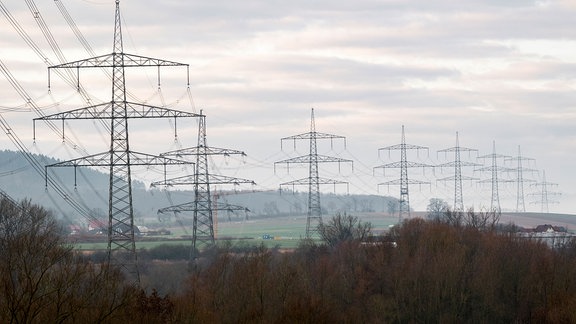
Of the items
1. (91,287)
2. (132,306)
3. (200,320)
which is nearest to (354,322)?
(200,320)

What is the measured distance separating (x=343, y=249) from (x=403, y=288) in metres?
21.0

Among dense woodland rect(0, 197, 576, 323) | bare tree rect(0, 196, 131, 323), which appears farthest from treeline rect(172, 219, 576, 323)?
bare tree rect(0, 196, 131, 323)

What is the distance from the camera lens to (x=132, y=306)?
171ft

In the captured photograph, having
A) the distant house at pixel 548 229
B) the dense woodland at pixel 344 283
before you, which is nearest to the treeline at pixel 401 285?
the dense woodland at pixel 344 283

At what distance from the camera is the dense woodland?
5169 centimetres

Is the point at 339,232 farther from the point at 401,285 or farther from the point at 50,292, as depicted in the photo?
the point at 50,292

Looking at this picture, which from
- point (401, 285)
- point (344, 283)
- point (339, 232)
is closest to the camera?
point (401, 285)

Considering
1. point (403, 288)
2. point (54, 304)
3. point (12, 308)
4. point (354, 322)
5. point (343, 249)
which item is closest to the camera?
point (12, 308)

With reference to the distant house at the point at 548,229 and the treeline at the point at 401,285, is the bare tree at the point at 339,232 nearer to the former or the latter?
the treeline at the point at 401,285

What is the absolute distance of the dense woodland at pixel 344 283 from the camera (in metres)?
51.7

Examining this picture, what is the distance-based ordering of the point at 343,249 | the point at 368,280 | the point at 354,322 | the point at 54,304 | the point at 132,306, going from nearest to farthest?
the point at 54,304 < the point at 132,306 < the point at 354,322 < the point at 368,280 < the point at 343,249

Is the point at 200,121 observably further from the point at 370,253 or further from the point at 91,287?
the point at 91,287

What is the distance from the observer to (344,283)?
8569cm

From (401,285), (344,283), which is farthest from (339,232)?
(401,285)
